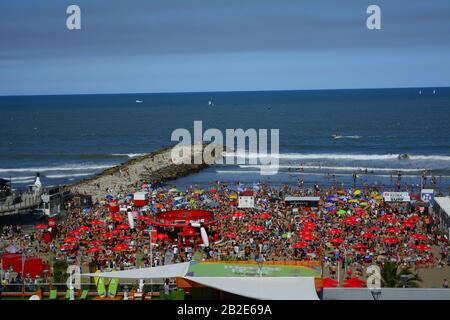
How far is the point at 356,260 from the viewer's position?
23344 millimetres

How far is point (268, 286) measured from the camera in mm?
10953

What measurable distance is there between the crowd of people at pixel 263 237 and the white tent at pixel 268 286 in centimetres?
904

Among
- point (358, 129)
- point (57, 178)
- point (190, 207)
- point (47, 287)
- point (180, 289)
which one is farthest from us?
point (358, 129)

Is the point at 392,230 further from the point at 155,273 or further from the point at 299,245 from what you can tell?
the point at 155,273

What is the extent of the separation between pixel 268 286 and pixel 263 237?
640 inches

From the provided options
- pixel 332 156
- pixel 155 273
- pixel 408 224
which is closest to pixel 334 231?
pixel 408 224

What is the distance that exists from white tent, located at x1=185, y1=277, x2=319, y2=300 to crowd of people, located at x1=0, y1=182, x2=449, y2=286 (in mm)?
9039

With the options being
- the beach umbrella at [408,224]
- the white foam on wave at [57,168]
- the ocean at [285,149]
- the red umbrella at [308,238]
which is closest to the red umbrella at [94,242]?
the red umbrella at [308,238]

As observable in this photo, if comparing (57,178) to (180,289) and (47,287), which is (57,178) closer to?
(47,287)

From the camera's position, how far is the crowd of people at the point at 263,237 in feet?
77.2

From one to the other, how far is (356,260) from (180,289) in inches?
463

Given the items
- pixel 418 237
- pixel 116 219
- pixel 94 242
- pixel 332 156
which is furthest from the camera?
pixel 332 156

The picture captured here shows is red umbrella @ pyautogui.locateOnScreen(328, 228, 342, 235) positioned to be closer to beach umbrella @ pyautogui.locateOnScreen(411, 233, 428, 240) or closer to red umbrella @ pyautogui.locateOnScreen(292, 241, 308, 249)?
red umbrella @ pyautogui.locateOnScreen(292, 241, 308, 249)

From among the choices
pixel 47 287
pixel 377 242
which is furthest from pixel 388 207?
pixel 47 287
